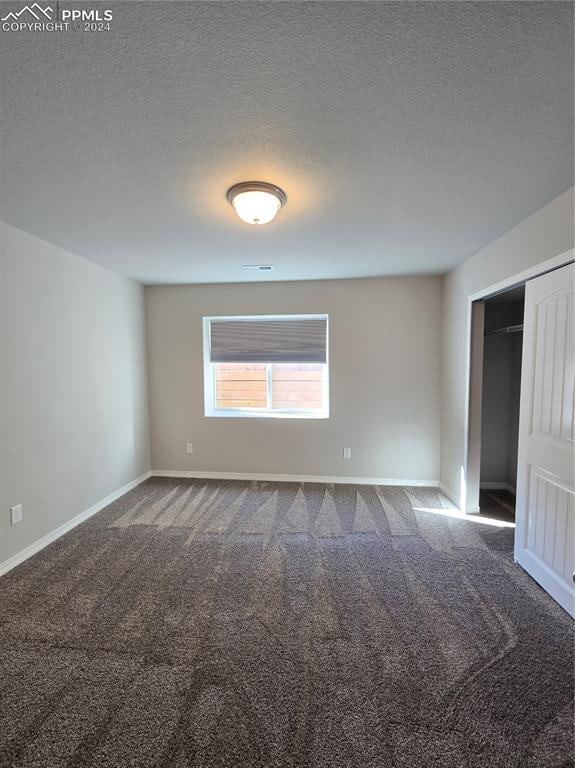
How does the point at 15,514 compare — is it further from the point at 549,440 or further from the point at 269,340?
the point at 549,440

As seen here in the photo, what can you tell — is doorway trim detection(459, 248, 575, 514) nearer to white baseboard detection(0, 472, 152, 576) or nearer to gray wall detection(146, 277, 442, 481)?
gray wall detection(146, 277, 442, 481)

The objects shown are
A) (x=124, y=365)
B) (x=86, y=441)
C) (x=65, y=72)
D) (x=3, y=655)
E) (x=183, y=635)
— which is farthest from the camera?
(x=124, y=365)

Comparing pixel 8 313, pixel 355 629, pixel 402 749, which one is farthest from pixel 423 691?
pixel 8 313

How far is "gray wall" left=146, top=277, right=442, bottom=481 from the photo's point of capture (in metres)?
3.94

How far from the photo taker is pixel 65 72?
1.14 meters

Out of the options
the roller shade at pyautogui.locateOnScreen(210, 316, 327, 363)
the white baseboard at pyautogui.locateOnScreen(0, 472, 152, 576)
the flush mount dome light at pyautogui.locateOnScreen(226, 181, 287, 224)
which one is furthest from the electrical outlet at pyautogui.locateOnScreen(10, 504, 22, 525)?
the flush mount dome light at pyautogui.locateOnScreen(226, 181, 287, 224)

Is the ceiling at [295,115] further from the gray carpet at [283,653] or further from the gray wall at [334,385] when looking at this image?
the gray carpet at [283,653]

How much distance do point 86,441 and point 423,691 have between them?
3.24 metres

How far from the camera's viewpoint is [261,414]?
4.31m

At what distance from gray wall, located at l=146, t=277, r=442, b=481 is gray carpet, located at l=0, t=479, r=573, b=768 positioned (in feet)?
4.18

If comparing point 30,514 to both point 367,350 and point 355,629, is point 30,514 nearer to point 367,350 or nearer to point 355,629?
point 355,629

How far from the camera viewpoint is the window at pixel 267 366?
4180 mm

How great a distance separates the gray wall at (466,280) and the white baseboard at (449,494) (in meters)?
0.02

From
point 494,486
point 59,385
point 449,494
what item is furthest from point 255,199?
point 494,486
